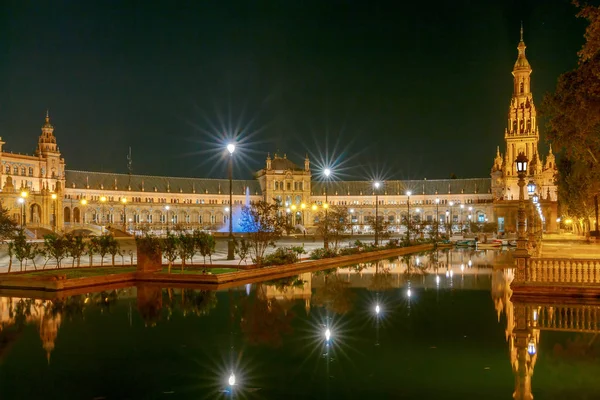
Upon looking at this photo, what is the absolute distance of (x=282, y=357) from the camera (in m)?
12.2

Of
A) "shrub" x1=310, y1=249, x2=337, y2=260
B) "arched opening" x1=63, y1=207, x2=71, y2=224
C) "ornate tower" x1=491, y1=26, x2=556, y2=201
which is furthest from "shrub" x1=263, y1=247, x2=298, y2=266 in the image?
"arched opening" x1=63, y1=207, x2=71, y2=224

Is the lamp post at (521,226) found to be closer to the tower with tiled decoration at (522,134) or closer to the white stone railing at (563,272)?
the white stone railing at (563,272)

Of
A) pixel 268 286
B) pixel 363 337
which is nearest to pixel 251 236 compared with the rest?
pixel 268 286

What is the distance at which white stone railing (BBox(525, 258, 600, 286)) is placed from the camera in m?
20.4

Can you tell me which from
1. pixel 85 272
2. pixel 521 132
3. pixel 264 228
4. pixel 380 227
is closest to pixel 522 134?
pixel 521 132

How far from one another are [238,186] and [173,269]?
12143 cm

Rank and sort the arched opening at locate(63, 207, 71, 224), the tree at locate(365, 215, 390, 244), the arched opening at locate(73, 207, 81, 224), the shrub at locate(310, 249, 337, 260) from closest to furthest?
the shrub at locate(310, 249, 337, 260) < the tree at locate(365, 215, 390, 244) < the arched opening at locate(63, 207, 71, 224) < the arched opening at locate(73, 207, 81, 224)

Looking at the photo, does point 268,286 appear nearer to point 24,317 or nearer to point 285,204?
point 24,317

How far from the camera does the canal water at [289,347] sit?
1008 cm

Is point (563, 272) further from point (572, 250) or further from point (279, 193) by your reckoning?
point (279, 193)

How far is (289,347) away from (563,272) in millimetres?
12608

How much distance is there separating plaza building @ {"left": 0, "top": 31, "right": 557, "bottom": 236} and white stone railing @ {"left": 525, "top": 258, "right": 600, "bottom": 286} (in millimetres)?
81898

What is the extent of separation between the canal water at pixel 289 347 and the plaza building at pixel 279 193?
84375 millimetres

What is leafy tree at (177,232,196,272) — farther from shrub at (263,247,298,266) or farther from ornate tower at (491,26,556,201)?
ornate tower at (491,26,556,201)
